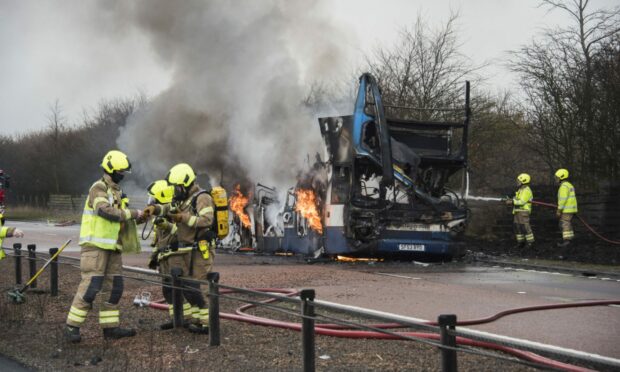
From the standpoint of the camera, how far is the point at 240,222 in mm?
17031

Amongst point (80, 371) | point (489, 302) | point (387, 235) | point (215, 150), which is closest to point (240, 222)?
point (215, 150)

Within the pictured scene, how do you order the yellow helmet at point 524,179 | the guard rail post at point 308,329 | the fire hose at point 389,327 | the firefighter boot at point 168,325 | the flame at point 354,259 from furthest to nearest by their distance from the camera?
the yellow helmet at point 524,179 → the flame at point 354,259 → the firefighter boot at point 168,325 → the fire hose at point 389,327 → the guard rail post at point 308,329

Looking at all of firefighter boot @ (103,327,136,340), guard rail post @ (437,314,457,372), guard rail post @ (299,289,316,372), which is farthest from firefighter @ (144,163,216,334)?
guard rail post @ (437,314,457,372)

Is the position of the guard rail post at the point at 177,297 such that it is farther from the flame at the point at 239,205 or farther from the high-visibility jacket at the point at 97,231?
the flame at the point at 239,205

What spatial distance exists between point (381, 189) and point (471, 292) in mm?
3939

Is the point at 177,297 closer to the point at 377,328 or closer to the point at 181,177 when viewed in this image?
the point at 181,177

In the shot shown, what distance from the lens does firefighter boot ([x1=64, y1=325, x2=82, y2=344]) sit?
7.10 m

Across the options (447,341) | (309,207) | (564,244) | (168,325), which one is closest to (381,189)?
(309,207)

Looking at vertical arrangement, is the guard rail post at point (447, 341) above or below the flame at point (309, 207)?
below

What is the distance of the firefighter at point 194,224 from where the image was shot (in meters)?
7.31

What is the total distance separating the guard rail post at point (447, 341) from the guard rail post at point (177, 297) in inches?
145

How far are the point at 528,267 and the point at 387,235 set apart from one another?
2.86 metres

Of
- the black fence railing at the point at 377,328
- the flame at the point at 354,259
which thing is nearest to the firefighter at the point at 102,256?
the black fence railing at the point at 377,328

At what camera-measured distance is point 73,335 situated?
7.12 meters
